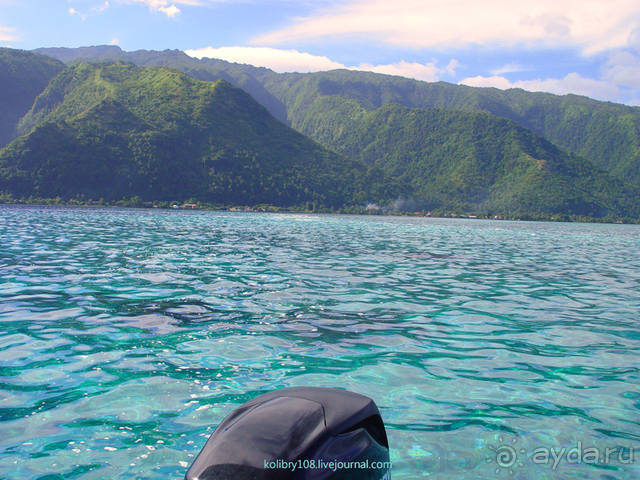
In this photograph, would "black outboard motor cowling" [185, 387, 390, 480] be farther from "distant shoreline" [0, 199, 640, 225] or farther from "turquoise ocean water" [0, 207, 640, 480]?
"distant shoreline" [0, 199, 640, 225]

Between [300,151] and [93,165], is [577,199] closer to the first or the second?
[300,151]

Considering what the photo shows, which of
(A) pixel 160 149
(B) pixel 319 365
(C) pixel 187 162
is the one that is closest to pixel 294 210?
(C) pixel 187 162

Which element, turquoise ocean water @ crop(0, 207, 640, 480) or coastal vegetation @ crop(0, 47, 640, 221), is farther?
coastal vegetation @ crop(0, 47, 640, 221)

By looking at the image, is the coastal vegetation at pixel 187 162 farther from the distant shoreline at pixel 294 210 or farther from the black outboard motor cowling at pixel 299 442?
the black outboard motor cowling at pixel 299 442

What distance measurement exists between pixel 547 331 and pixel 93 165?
432 ft

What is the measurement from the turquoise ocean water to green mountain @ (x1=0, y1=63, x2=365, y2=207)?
11339 cm

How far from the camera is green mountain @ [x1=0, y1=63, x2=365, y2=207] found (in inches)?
4719

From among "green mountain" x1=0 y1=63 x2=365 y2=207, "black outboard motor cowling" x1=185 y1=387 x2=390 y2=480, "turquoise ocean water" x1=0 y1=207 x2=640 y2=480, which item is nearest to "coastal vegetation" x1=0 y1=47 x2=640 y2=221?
"green mountain" x1=0 y1=63 x2=365 y2=207

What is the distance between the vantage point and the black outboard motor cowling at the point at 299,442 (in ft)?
8.79

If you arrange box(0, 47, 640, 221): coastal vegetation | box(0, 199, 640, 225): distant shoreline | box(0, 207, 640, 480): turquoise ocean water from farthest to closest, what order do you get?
1. box(0, 47, 640, 221): coastal vegetation
2. box(0, 199, 640, 225): distant shoreline
3. box(0, 207, 640, 480): turquoise ocean water

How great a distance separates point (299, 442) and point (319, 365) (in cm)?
474

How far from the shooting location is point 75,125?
5344 inches

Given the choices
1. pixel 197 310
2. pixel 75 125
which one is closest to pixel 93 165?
pixel 75 125

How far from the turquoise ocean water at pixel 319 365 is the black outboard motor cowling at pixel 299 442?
1666 millimetres
